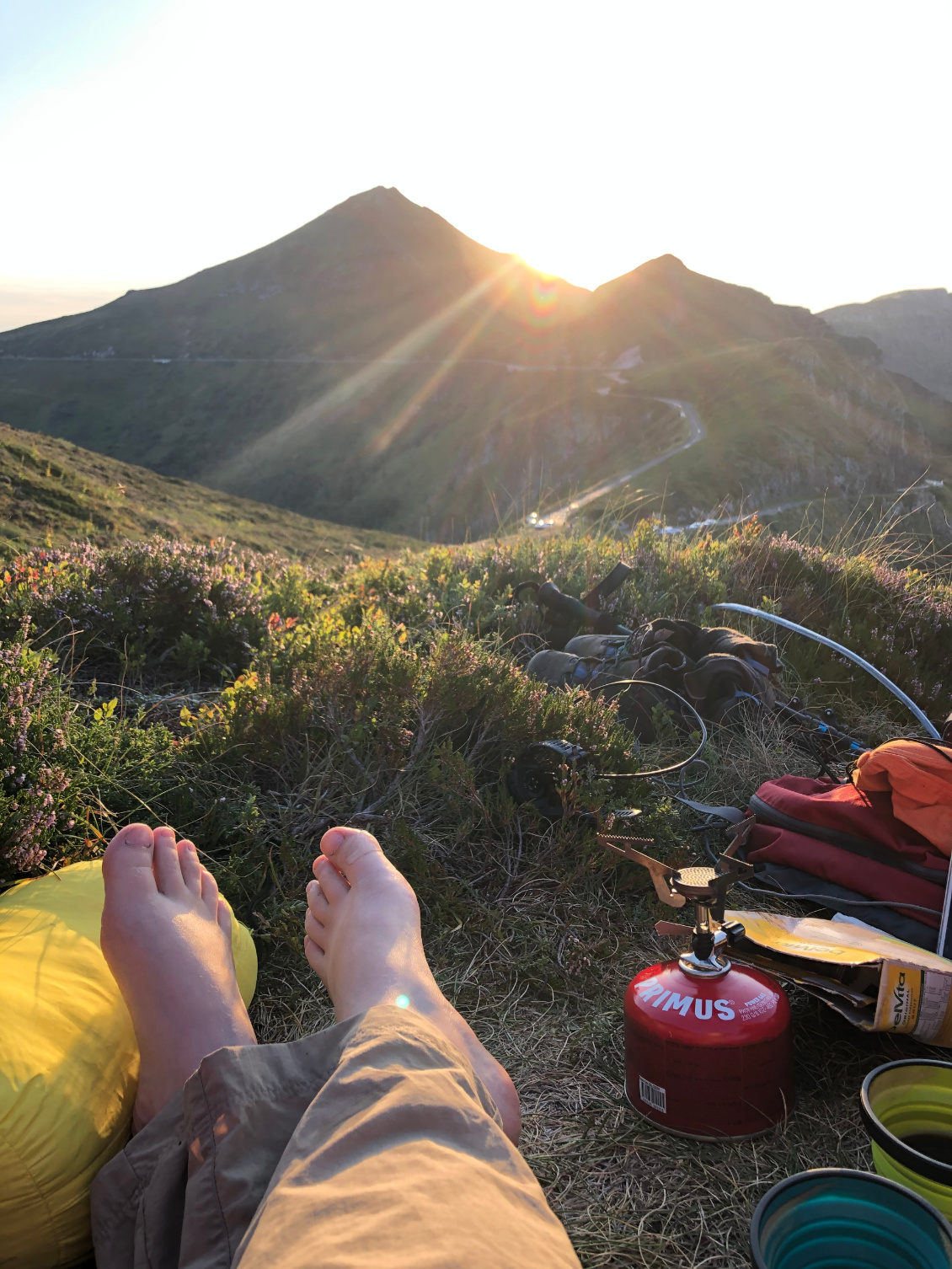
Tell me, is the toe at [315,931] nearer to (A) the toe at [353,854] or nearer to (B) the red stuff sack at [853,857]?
(A) the toe at [353,854]

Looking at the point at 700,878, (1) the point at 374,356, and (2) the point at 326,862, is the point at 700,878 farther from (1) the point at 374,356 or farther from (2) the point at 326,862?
(1) the point at 374,356

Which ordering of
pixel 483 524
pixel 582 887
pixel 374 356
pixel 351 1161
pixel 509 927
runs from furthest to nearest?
pixel 374 356, pixel 483 524, pixel 582 887, pixel 509 927, pixel 351 1161

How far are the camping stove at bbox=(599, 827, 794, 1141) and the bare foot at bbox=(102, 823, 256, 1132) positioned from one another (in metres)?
0.79

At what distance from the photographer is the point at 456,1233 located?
73cm

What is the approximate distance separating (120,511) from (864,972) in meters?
9.47

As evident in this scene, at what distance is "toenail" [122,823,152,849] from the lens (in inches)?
72.2

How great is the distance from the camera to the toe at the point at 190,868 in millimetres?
1860

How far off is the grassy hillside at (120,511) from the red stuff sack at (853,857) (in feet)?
14.9

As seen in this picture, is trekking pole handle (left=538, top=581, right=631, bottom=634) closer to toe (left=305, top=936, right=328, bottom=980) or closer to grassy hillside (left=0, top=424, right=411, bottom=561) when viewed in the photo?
toe (left=305, top=936, right=328, bottom=980)

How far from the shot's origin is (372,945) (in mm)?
1618

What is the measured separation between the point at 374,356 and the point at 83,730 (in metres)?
81.6

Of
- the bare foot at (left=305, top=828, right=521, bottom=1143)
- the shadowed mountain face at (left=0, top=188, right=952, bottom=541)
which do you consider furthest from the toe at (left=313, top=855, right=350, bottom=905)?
the shadowed mountain face at (left=0, top=188, right=952, bottom=541)

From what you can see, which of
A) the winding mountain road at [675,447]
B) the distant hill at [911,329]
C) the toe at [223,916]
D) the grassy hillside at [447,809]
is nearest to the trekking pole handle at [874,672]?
the grassy hillside at [447,809]

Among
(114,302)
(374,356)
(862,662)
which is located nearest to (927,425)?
(374,356)
